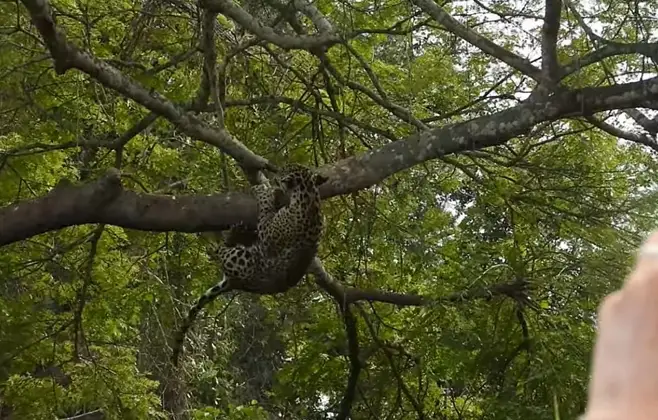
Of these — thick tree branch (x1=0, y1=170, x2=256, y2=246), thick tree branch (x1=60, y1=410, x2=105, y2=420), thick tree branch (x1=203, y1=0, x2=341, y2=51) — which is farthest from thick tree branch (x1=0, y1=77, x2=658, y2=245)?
thick tree branch (x1=60, y1=410, x2=105, y2=420)

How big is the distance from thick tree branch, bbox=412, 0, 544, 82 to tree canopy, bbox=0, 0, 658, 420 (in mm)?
11

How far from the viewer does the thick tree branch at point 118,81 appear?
3479mm

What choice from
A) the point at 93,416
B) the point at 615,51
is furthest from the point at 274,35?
the point at 93,416

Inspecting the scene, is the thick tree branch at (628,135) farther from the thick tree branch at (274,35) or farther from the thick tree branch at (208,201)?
the thick tree branch at (274,35)

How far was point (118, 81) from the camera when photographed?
12.5 feet

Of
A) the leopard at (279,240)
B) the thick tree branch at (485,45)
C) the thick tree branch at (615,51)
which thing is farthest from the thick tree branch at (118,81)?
the thick tree branch at (615,51)

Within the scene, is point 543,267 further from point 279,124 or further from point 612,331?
point 612,331

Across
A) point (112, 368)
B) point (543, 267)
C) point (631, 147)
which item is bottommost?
point (112, 368)

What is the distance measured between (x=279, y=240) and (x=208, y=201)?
33.5 inches

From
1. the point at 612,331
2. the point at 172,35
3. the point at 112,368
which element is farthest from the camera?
the point at 112,368

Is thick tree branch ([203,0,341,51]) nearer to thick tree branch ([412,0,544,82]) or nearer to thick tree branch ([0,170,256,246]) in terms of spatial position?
thick tree branch ([412,0,544,82])

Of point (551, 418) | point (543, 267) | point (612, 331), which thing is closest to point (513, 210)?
point (543, 267)

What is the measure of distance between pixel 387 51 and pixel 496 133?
3098mm

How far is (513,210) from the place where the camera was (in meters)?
5.36
